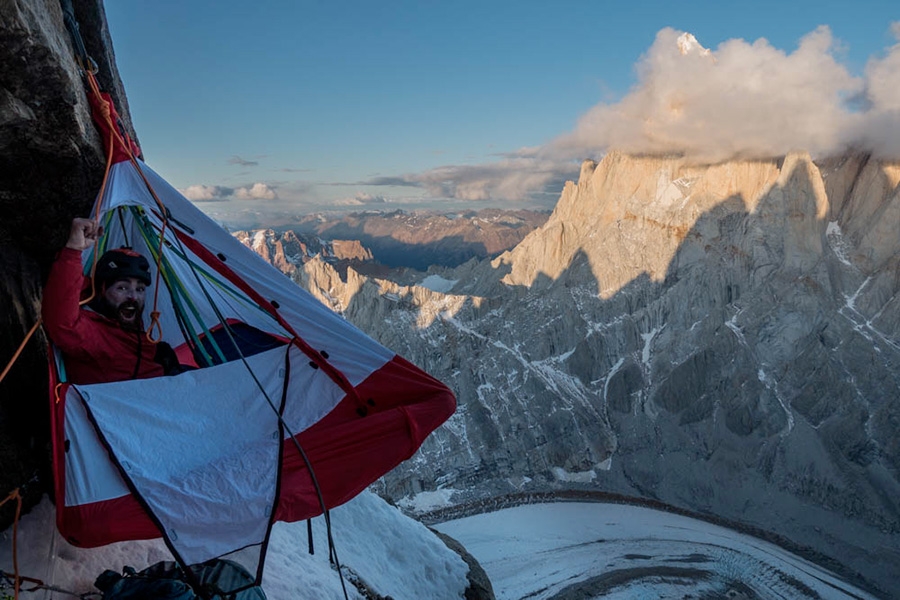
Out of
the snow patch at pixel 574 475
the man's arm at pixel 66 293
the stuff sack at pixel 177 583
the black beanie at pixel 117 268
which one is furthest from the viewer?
the snow patch at pixel 574 475

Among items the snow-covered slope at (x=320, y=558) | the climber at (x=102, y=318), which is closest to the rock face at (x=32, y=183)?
the snow-covered slope at (x=320, y=558)

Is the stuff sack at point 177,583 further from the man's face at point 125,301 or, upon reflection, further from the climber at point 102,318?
the man's face at point 125,301

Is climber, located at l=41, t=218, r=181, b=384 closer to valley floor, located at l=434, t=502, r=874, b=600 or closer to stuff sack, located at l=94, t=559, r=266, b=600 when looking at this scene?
stuff sack, located at l=94, t=559, r=266, b=600

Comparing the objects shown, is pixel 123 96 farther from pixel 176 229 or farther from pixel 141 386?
pixel 141 386

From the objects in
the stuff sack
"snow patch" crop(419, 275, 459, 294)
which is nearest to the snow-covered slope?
the stuff sack

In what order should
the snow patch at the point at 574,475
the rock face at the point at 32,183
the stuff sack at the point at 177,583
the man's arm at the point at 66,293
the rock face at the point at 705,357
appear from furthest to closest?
the snow patch at the point at 574,475 → the rock face at the point at 705,357 → the rock face at the point at 32,183 → the man's arm at the point at 66,293 → the stuff sack at the point at 177,583

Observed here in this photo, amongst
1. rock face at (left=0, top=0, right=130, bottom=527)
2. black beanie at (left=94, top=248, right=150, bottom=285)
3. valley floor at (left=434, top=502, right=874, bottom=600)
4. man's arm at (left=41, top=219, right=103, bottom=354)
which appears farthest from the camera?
valley floor at (left=434, top=502, right=874, bottom=600)

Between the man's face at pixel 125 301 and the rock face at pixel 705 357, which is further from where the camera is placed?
the rock face at pixel 705 357

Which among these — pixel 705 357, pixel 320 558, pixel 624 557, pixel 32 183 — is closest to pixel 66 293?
pixel 32 183
